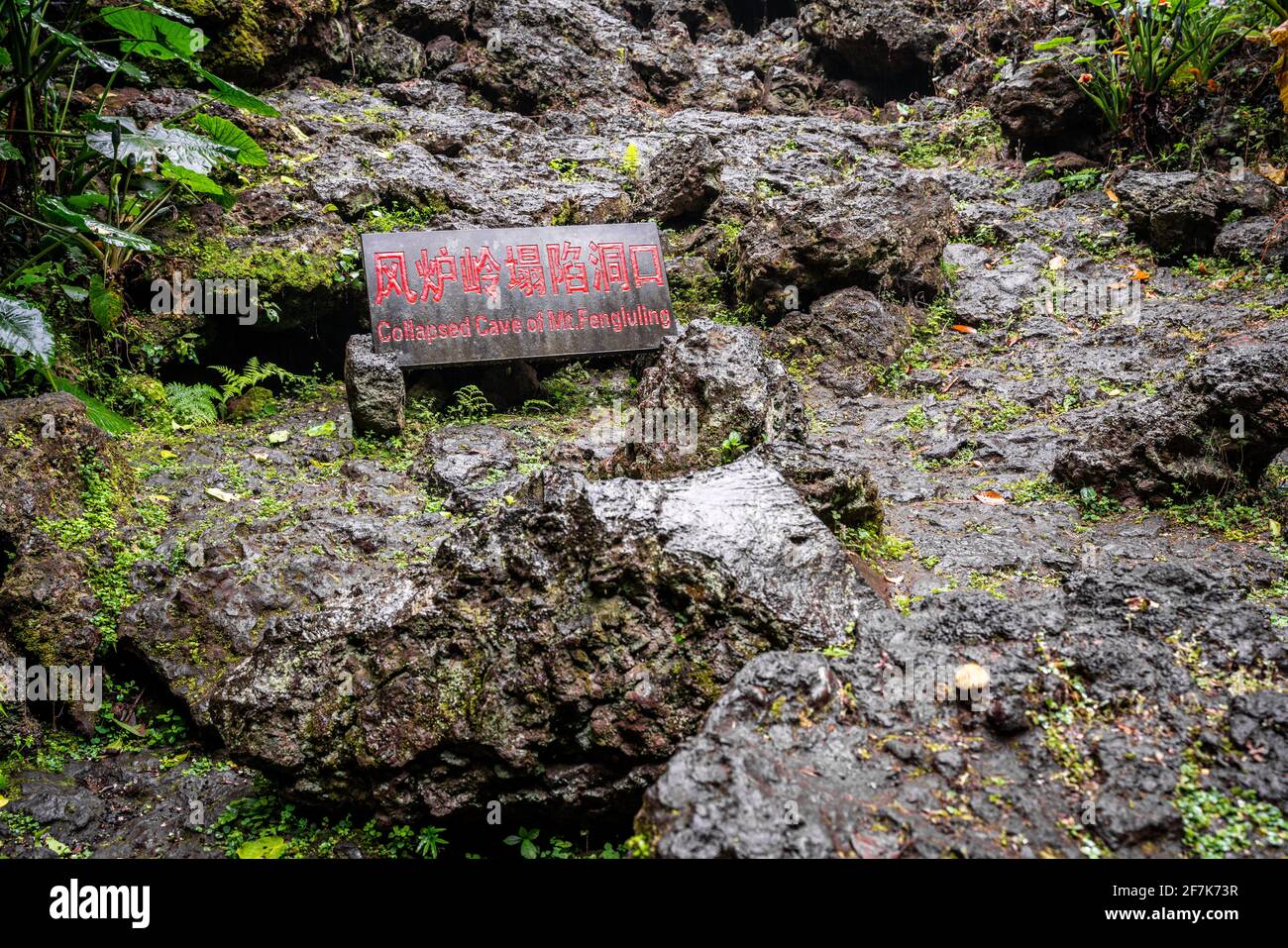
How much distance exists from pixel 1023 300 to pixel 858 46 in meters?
6.47

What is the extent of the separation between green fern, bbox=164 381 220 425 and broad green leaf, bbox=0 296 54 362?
1854mm

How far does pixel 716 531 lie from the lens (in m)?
2.98

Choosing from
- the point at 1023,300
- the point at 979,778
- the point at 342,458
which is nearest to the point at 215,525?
the point at 342,458

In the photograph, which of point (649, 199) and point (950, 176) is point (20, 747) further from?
point (950, 176)

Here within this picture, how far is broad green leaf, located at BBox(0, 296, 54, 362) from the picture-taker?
12.7 feet

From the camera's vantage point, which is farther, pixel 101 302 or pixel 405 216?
pixel 405 216

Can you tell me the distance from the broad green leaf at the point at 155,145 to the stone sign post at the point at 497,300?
1.37m

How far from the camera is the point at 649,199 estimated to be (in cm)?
838

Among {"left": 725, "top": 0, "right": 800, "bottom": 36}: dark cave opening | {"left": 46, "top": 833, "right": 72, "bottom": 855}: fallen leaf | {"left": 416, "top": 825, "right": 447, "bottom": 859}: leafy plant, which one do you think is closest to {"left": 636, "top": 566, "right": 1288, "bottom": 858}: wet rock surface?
{"left": 416, "top": 825, "right": 447, "bottom": 859}: leafy plant

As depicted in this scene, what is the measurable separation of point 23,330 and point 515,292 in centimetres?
352

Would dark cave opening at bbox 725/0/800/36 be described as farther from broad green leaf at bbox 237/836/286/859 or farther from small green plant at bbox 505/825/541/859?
broad green leaf at bbox 237/836/286/859

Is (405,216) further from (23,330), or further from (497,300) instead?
(23,330)

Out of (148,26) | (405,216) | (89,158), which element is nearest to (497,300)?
(405,216)
